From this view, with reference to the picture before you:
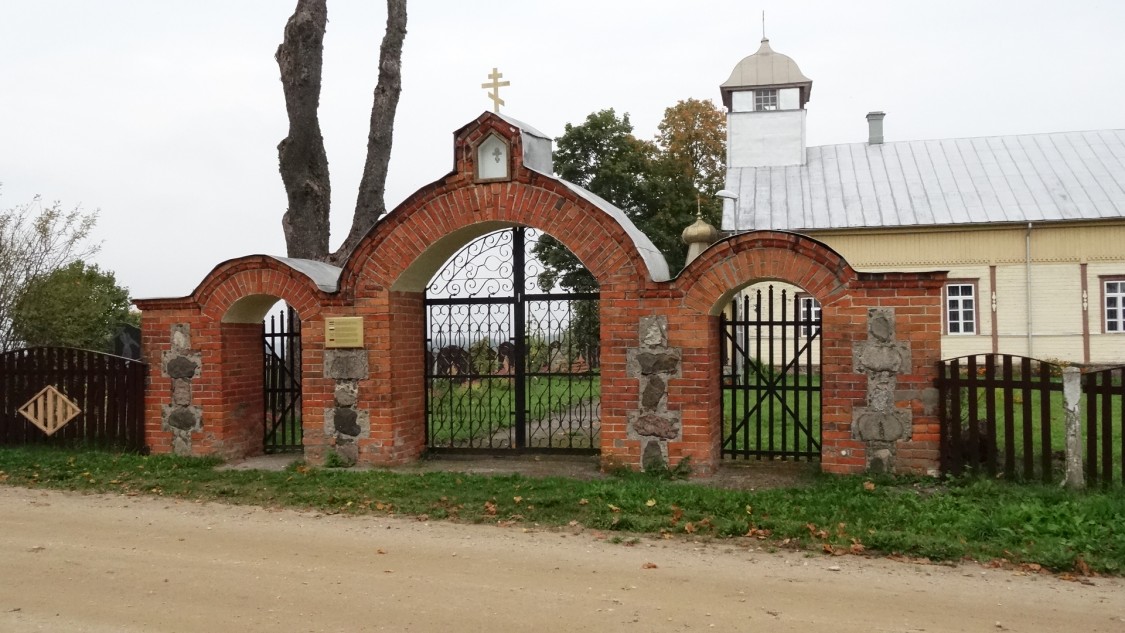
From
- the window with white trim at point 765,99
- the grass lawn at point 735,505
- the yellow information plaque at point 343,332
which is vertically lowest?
the grass lawn at point 735,505

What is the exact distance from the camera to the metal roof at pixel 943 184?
2178 cm

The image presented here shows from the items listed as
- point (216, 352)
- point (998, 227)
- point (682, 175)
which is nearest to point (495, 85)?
point (216, 352)

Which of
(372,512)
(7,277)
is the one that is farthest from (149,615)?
(7,277)

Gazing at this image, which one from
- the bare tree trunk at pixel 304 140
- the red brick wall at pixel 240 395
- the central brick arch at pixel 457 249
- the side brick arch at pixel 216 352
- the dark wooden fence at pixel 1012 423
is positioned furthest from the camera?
the bare tree trunk at pixel 304 140

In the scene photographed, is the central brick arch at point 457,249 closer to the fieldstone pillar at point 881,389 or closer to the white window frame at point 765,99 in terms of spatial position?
the fieldstone pillar at point 881,389

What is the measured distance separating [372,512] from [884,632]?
171 inches

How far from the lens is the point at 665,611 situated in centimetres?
476

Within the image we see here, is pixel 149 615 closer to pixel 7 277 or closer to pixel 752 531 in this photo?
pixel 752 531

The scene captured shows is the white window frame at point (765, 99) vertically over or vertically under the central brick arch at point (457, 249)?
over

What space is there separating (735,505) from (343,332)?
440cm

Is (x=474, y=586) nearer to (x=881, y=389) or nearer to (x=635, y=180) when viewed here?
(x=881, y=389)

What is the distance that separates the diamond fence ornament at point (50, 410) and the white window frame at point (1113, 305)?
2206 centimetres

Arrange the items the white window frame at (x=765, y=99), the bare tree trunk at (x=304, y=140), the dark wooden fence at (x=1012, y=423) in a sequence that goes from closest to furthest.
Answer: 1. the dark wooden fence at (x=1012, y=423)
2. the bare tree trunk at (x=304, y=140)
3. the white window frame at (x=765, y=99)

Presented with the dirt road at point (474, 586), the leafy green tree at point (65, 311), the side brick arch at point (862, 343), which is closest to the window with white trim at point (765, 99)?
the leafy green tree at point (65, 311)
